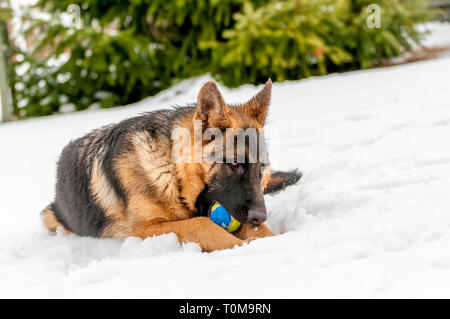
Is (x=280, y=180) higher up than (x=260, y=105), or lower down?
lower down

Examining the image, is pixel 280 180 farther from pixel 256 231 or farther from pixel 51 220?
pixel 51 220

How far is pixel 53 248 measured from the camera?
3.38 m

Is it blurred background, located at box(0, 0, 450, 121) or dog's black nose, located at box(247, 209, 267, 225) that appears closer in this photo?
dog's black nose, located at box(247, 209, 267, 225)

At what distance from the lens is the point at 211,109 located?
3.00 m

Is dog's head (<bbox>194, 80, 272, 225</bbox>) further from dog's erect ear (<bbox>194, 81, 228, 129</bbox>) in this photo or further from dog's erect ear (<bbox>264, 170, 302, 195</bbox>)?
dog's erect ear (<bbox>264, 170, 302, 195</bbox>)

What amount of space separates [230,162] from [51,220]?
6.67 ft

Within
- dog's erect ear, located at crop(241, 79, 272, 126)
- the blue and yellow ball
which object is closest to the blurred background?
dog's erect ear, located at crop(241, 79, 272, 126)

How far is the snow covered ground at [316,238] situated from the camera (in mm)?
2129

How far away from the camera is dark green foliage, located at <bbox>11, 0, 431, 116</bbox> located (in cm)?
846

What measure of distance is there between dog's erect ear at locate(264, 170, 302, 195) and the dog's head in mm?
1043

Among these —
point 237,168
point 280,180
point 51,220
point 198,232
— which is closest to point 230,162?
point 237,168

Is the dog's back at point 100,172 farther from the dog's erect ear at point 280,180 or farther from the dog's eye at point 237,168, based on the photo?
the dog's erect ear at point 280,180

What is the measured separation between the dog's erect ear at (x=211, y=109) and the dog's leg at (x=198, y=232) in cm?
68
